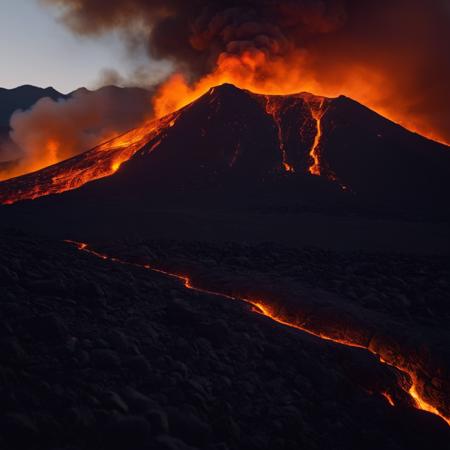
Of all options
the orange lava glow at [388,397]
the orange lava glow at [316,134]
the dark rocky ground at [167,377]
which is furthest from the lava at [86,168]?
the orange lava glow at [388,397]

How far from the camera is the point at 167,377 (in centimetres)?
436

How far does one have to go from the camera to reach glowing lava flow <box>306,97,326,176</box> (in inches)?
1235

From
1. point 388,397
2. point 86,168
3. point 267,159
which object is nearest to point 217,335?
point 388,397

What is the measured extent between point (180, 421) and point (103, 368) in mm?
889

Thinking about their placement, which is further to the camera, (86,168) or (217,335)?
(86,168)

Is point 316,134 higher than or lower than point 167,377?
higher

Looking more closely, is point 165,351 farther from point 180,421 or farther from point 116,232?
point 116,232

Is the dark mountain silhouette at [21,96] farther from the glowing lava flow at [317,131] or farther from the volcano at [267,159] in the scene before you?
the glowing lava flow at [317,131]

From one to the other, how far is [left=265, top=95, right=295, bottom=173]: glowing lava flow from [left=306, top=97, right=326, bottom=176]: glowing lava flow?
1621mm

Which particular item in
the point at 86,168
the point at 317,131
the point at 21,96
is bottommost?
the point at 86,168

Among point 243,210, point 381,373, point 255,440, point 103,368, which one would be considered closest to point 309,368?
point 381,373

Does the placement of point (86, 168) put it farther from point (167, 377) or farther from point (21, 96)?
point (21, 96)

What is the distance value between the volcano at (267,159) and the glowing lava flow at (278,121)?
0.08 meters

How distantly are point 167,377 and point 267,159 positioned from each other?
28.0m
